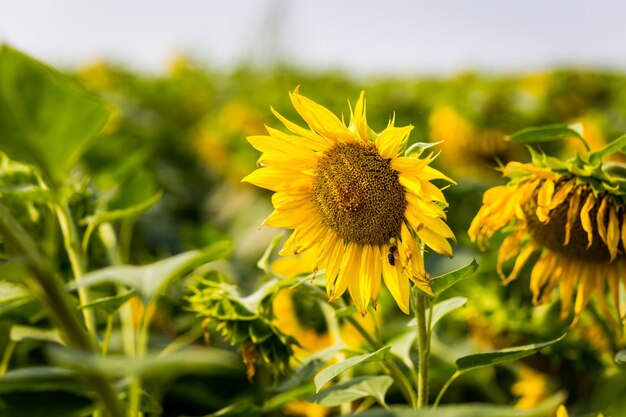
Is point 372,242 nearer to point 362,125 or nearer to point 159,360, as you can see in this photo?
point 362,125

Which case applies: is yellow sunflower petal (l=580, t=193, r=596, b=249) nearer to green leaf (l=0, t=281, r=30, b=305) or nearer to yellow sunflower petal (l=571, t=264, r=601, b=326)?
yellow sunflower petal (l=571, t=264, r=601, b=326)

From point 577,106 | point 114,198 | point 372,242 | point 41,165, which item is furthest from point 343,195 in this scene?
Result: point 577,106

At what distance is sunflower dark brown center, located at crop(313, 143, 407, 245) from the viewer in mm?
1089

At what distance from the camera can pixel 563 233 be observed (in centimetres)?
129

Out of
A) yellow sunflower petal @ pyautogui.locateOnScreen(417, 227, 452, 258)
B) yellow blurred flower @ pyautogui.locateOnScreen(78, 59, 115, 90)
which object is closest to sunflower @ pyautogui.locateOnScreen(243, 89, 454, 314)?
yellow sunflower petal @ pyautogui.locateOnScreen(417, 227, 452, 258)

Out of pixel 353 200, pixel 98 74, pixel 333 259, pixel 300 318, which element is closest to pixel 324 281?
pixel 333 259

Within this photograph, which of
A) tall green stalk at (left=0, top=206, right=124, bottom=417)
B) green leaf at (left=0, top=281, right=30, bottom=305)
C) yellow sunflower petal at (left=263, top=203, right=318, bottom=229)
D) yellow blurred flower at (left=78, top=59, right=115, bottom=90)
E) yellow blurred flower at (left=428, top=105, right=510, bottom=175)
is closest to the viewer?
tall green stalk at (left=0, top=206, right=124, bottom=417)

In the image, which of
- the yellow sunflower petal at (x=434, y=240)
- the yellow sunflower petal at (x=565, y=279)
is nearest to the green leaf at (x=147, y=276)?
the yellow sunflower petal at (x=434, y=240)

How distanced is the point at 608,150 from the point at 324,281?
0.50 m

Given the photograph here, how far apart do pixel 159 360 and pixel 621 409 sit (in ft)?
1.65

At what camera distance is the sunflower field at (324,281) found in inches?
29.5

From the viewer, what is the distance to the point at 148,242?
2773 millimetres

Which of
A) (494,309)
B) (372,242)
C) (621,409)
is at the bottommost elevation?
(494,309)

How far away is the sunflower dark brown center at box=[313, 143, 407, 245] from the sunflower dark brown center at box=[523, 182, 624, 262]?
283 millimetres
